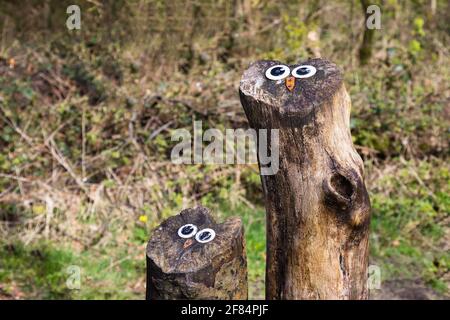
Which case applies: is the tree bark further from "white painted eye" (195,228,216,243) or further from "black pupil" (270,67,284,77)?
"white painted eye" (195,228,216,243)

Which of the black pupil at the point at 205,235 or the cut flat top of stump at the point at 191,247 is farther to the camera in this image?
the black pupil at the point at 205,235

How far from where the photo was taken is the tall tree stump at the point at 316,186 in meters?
3.22

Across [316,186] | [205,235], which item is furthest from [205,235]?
[316,186]

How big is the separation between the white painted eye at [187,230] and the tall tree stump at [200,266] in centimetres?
2

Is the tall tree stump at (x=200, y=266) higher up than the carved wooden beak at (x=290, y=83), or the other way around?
the carved wooden beak at (x=290, y=83)

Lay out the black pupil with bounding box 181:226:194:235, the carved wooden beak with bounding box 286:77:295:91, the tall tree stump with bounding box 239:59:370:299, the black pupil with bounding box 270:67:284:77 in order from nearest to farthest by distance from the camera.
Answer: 1. the tall tree stump with bounding box 239:59:370:299
2. the carved wooden beak with bounding box 286:77:295:91
3. the black pupil with bounding box 270:67:284:77
4. the black pupil with bounding box 181:226:194:235

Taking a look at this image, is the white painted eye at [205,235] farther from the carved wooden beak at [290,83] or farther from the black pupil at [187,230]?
the carved wooden beak at [290,83]

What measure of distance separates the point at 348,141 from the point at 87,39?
20.6 ft

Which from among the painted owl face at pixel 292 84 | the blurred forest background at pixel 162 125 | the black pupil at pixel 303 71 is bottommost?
the blurred forest background at pixel 162 125

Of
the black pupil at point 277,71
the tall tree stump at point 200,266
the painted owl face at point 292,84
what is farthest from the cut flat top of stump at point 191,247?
the black pupil at point 277,71

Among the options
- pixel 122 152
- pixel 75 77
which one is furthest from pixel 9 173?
pixel 75 77

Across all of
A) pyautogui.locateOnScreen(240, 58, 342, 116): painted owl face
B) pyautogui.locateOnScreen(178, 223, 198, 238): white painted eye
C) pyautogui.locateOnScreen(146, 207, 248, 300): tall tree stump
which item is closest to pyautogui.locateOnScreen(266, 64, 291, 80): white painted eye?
pyautogui.locateOnScreen(240, 58, 342, 116): painted owl face

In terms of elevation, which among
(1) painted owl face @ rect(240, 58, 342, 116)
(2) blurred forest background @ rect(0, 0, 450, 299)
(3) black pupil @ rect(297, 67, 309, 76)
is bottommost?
(2) blurred forest background @ rect(0, 0, 450, 299)

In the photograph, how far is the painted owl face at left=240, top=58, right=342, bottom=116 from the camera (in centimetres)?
324
